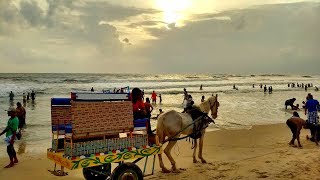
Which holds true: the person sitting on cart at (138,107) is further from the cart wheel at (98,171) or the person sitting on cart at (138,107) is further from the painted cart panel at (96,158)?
the cart wheel at (98,171)

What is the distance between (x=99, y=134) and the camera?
29.0 ft

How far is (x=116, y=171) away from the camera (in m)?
9.17

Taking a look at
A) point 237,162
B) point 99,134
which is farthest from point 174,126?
point 99,134

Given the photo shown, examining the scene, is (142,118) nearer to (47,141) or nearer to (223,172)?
(223,172)

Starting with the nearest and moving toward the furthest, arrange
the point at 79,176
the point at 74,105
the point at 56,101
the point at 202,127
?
the point at 74,105
the point at 56,101
the point at 79,176
the point at 202,127

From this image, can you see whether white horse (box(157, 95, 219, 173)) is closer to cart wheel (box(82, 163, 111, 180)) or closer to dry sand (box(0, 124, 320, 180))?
dry sand (box(0, 124, 320, 180))

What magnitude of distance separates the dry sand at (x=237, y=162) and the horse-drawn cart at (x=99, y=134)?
2597 millimetres

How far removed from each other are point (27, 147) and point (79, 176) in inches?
257

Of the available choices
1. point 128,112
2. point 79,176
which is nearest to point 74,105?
point 128,112

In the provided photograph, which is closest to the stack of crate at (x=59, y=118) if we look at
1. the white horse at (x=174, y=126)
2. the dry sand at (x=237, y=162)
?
the dry sand at (x=237, y=162)

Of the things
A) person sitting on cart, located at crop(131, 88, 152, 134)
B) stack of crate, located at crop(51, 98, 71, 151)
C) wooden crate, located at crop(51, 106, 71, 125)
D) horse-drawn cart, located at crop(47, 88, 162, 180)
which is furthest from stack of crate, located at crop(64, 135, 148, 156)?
wooden crate, located at crop(51, 106, 71, 125)

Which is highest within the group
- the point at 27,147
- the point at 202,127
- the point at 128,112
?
the point at 128,112

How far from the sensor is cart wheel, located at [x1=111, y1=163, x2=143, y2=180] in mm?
9180

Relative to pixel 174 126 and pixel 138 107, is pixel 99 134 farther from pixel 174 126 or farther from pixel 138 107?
pixel 174 126
